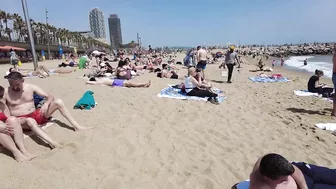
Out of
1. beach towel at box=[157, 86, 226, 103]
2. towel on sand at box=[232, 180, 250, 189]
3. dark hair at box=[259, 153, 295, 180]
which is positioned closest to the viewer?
dark hair at box=[259, 153, 295, 180]

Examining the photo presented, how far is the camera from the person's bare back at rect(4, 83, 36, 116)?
3371 millimetres

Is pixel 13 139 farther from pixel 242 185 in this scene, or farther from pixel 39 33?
pixel 39 33

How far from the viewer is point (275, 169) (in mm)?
1815

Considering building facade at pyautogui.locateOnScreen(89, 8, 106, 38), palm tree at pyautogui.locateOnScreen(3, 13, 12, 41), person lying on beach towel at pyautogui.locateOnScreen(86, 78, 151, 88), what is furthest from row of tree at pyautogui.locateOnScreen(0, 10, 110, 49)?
building facade at pyautogui.locateOnScreen(89, 8, 106, 38)

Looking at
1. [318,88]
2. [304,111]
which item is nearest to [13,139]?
[304,111]

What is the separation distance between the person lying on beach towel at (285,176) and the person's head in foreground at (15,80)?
3.22 meters

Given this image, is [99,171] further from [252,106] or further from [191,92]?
[252,106]

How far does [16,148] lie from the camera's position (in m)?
2.80

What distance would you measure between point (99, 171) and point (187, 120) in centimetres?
230

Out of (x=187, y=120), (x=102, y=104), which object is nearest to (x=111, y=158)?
(x=187, y=120)

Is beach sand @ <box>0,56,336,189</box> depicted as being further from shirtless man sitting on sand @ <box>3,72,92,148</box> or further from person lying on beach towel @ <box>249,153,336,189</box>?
person lying on beach towel @ <box>249,153,336,189</box>

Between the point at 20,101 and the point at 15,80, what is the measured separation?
13.5 inches

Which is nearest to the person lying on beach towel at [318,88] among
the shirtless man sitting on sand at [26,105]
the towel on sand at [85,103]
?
the towel on sand at [85,103]

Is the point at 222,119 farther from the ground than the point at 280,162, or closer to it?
closer to it
